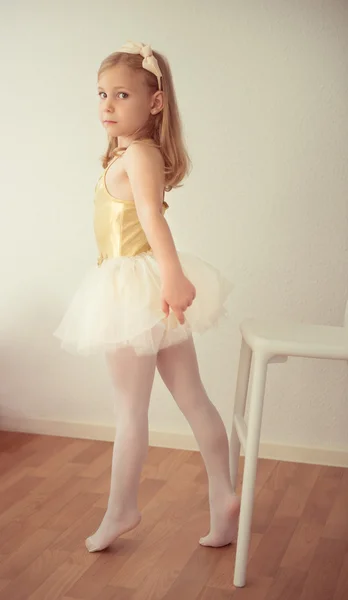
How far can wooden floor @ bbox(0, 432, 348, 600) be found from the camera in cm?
167

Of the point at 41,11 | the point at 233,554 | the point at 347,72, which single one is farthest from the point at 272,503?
the point at 41,11

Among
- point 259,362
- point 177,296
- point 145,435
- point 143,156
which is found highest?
point 143,156

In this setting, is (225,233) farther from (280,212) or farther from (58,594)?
(58,594)

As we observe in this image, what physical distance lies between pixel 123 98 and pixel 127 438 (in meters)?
0.71

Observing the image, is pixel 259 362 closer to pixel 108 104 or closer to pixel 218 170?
pixel 108 104

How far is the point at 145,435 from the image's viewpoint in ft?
5.96

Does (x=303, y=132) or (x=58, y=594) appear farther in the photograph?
(x=303, y=132)

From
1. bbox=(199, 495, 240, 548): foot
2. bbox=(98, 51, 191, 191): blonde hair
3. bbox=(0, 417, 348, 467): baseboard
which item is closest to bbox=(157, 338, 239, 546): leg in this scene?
bbox=(199, 495, 240, 548): foot

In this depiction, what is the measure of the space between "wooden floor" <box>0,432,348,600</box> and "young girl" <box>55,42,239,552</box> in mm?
87

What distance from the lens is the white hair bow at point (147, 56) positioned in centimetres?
173

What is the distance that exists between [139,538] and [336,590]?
469 millimetres

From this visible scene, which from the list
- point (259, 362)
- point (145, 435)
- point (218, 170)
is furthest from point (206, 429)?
point (218, 170)

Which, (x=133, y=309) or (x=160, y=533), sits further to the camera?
(x=160, y=533)

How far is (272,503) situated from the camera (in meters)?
2.14
